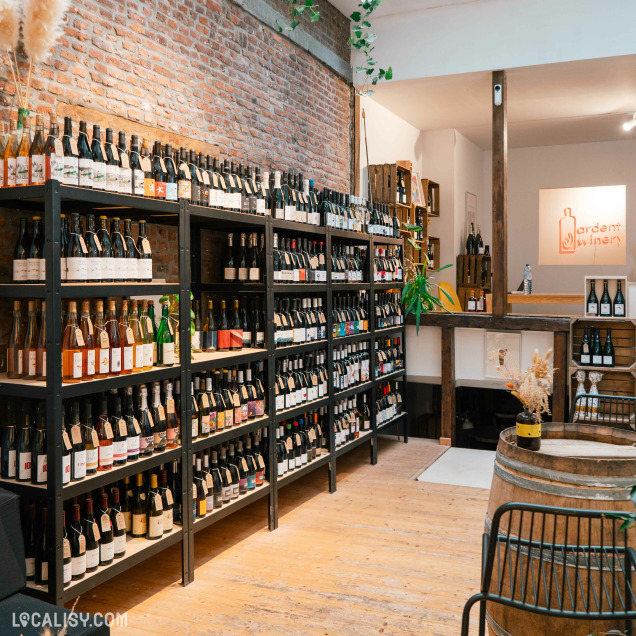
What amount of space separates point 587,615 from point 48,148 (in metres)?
2.51

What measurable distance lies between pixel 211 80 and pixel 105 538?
3051 millimetres

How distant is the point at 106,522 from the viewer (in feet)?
9.17

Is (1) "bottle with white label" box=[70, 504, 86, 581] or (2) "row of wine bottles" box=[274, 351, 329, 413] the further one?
(2) "row of wine bottles" box=[274, 351, 329, 413]

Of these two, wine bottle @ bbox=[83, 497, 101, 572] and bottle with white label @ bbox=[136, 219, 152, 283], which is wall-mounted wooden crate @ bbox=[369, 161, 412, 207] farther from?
wine bottle @ bbox=[83, 497, 101, 572]

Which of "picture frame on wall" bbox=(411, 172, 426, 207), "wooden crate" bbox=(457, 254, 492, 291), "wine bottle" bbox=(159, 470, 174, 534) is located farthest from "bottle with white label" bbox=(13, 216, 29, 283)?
"wooden crate" bbox=(457, 254, 492, 291)

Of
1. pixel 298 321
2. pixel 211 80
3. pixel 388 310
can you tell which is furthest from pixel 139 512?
pixel 388 310

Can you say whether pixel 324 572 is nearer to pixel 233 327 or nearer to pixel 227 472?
pixel 227 472

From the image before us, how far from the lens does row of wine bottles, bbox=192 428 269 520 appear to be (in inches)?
136

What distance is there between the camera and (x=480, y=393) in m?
6.33

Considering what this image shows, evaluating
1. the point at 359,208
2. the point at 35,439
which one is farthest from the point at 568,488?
the point at 359,208

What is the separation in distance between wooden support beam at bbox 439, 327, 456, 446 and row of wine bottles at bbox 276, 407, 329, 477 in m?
1.87

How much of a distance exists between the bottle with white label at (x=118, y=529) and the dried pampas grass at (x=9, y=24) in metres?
2.05

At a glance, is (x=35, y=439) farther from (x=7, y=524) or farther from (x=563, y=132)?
(x=563, y=132)

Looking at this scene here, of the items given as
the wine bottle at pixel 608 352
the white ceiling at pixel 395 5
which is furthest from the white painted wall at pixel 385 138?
the wine bottle at pixel 608 352
